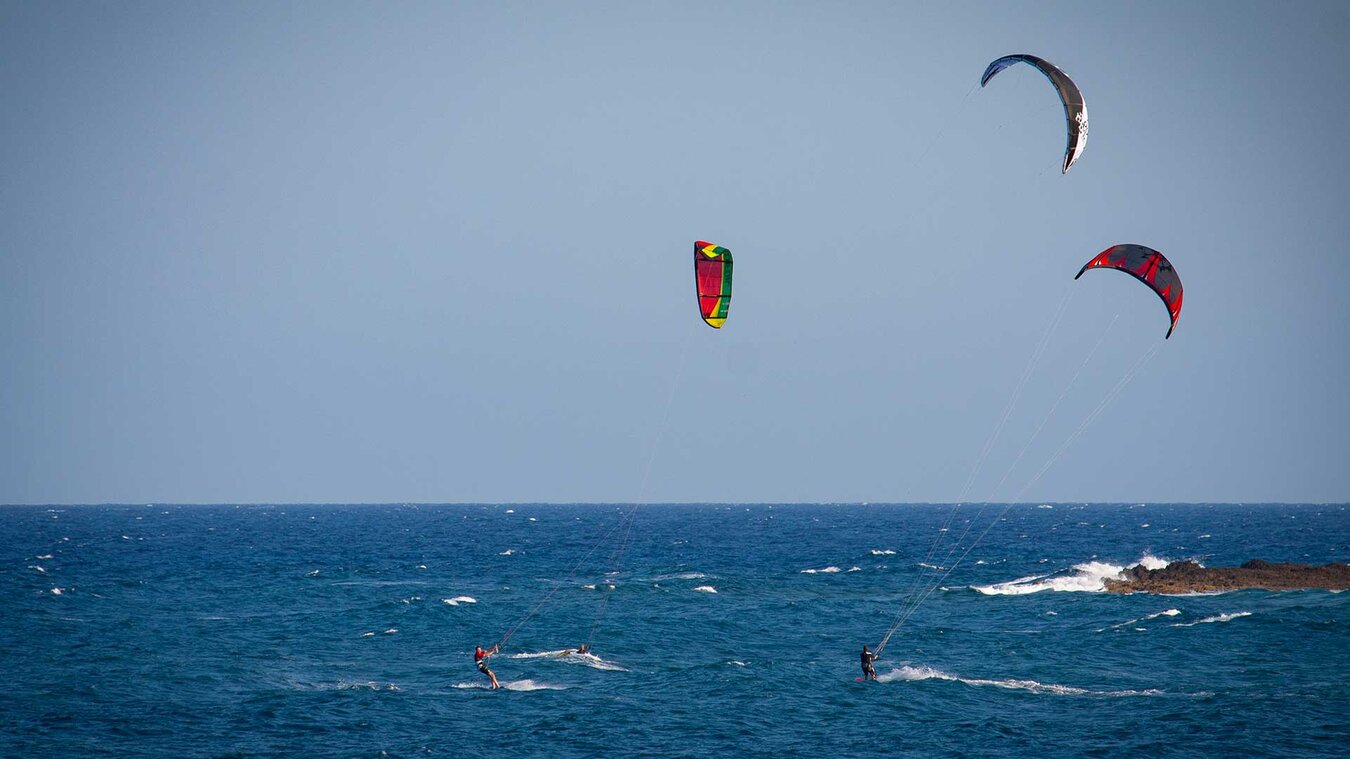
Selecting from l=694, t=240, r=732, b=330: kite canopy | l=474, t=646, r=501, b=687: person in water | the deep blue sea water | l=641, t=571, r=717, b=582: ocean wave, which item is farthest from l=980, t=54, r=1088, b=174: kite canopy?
l=641, t=571, r=717, b=582: ocean wave

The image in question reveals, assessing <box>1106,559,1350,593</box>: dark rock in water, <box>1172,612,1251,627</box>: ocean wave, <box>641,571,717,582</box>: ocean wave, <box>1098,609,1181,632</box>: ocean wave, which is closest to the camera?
<box>1172,612,1251,627</box>: ocean wave

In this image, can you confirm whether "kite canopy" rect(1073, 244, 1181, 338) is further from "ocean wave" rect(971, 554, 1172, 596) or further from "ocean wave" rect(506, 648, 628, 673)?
"ocean wave" rect(971, 554, 1172, 596)

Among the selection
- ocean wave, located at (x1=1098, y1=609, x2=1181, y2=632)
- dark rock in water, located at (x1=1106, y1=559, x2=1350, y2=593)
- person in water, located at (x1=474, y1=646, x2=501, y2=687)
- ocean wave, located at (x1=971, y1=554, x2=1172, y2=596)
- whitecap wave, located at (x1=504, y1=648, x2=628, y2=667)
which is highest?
dark rock in water, located at (x1=1106, y1=559, x2=1350, y2=593)

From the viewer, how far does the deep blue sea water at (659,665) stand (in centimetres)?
2992

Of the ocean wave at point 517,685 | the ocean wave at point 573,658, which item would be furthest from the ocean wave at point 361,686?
the ocean wave at point 573,658

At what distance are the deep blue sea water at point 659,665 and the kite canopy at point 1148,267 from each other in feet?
39.0

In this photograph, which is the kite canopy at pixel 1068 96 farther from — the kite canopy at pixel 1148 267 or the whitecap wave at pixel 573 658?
the whitecap wave at pixel 573 658

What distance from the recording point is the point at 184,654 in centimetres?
4147

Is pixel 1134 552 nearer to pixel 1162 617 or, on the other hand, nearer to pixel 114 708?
pixel 1162 617

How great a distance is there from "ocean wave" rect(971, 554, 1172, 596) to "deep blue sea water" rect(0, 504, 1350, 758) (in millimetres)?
379

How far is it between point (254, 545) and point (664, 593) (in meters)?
57.0

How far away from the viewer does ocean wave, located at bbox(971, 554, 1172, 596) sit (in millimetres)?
59375

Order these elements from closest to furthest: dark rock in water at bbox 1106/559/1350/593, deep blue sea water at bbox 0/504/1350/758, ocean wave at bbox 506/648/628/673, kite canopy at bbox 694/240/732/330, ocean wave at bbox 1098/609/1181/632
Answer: deep blue sea water at bbox 0/504/1350/758 → kite canopy at bbox 694/240/732/330 → ocean wave at bbox 506/648/628/673 → ocean wave at bbox 1098/609/1181/632 → dark rock in water at bbox 1106/559/1350/593

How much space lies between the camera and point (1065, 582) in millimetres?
61906
